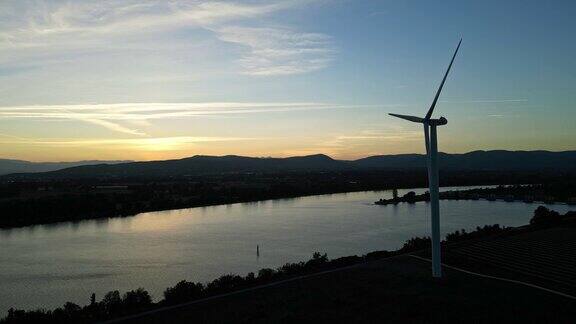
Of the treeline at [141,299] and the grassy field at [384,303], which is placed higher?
the grassy field at [384,303]

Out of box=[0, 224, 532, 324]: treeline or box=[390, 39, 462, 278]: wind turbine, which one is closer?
box=[0, 224, 532, 324]: treeline

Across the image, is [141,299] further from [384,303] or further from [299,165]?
[299,165]

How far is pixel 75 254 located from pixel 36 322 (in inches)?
555

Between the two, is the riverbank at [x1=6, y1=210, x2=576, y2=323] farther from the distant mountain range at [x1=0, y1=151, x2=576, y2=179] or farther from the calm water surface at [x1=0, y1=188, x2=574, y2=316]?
the distant mountain range at [x1=0, y1=151, x2=576, y2=179]

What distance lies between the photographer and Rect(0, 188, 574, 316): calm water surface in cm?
1993

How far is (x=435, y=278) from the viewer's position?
600 inches

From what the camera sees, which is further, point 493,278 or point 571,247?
point 571,247

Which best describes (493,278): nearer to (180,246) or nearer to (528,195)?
(180,246)

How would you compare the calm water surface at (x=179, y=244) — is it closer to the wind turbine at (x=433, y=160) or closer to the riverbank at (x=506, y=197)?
the wind turbine at (x=433, y=160)

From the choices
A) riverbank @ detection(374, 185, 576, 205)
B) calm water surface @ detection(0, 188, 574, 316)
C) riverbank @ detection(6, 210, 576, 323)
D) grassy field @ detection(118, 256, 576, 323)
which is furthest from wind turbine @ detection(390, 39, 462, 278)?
riverbank @ detection(374, 185, 576, 205)

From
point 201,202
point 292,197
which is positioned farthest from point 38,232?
point 292,197

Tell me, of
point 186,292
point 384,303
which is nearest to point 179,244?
point 186,292

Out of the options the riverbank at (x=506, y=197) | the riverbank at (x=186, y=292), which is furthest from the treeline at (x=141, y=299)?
the riverbank at (x=506, y=197)

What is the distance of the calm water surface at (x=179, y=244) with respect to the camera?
65.4ft
